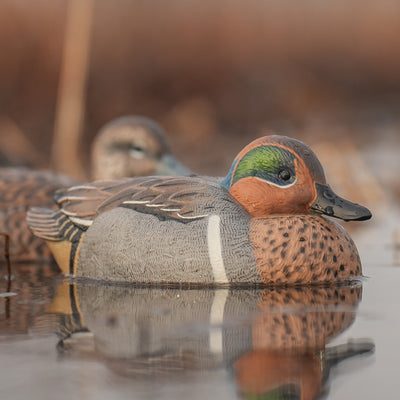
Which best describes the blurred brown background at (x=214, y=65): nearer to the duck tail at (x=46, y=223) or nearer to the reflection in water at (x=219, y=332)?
the duck tail at (x=46, y=223)

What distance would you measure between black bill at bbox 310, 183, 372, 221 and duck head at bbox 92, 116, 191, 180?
3519 millimetres

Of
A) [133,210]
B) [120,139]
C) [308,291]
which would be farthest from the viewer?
[120,139]

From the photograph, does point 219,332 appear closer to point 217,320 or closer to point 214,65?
point 217,320

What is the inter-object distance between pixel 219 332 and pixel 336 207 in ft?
5.77

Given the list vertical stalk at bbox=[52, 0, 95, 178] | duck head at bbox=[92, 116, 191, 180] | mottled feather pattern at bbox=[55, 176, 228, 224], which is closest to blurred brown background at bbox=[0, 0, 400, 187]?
vertical stalk at bbox=[52, 0, 95, 178]

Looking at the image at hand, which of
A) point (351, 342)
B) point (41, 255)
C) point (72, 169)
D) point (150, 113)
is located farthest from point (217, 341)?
point (150, 113)

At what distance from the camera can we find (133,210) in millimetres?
6152

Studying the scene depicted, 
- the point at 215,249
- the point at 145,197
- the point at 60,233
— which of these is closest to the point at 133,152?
the point at 60,233

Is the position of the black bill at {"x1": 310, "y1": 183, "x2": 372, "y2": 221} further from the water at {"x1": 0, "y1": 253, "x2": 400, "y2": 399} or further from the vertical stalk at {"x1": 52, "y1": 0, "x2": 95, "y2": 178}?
the vertical stalk at {"x1": 52, "y1": 0, "x2": 95, "y2": 178}

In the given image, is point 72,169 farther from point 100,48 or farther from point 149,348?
point 149,348

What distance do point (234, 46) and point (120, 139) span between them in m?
7.57

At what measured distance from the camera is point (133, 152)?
9.81m

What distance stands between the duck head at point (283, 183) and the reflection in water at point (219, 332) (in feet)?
1.91

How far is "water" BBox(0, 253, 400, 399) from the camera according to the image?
361cm
